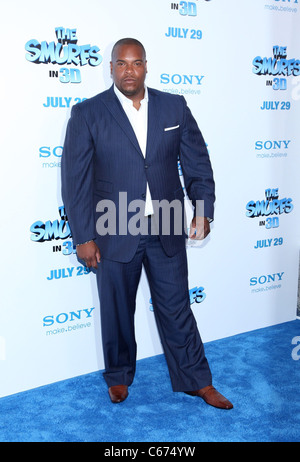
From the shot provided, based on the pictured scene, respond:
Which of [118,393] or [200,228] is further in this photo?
[118,393]

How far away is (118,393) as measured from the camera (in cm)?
296

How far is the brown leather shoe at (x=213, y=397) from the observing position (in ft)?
9.28

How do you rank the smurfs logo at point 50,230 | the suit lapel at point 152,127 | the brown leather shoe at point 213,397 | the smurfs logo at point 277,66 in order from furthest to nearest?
the smurfs logo at point 277,66 → the smurfs logo at point 50,230 → the brown leather shoe at point 213,397 → the suit lapel at point 152,127

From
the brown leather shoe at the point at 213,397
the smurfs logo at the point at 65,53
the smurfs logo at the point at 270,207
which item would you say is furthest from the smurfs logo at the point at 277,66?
the brown leather shoe at the point at 213,397

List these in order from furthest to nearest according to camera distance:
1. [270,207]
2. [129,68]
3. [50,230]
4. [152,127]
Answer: [270,207] < [50,230] < [152,127] < [129,68]

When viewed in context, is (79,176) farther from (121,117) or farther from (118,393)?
(118,393)

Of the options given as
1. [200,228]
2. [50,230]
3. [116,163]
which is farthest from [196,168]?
[50,230]

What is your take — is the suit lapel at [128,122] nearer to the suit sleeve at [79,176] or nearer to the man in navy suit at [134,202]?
the man in navy suit at [134,202]

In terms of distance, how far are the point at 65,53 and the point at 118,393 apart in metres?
1.89

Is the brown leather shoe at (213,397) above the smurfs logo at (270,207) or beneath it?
beneath

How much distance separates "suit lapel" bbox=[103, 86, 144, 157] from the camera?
266cm

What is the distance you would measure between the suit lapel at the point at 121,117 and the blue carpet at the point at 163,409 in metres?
1.36

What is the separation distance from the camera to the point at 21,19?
2.79 metres
